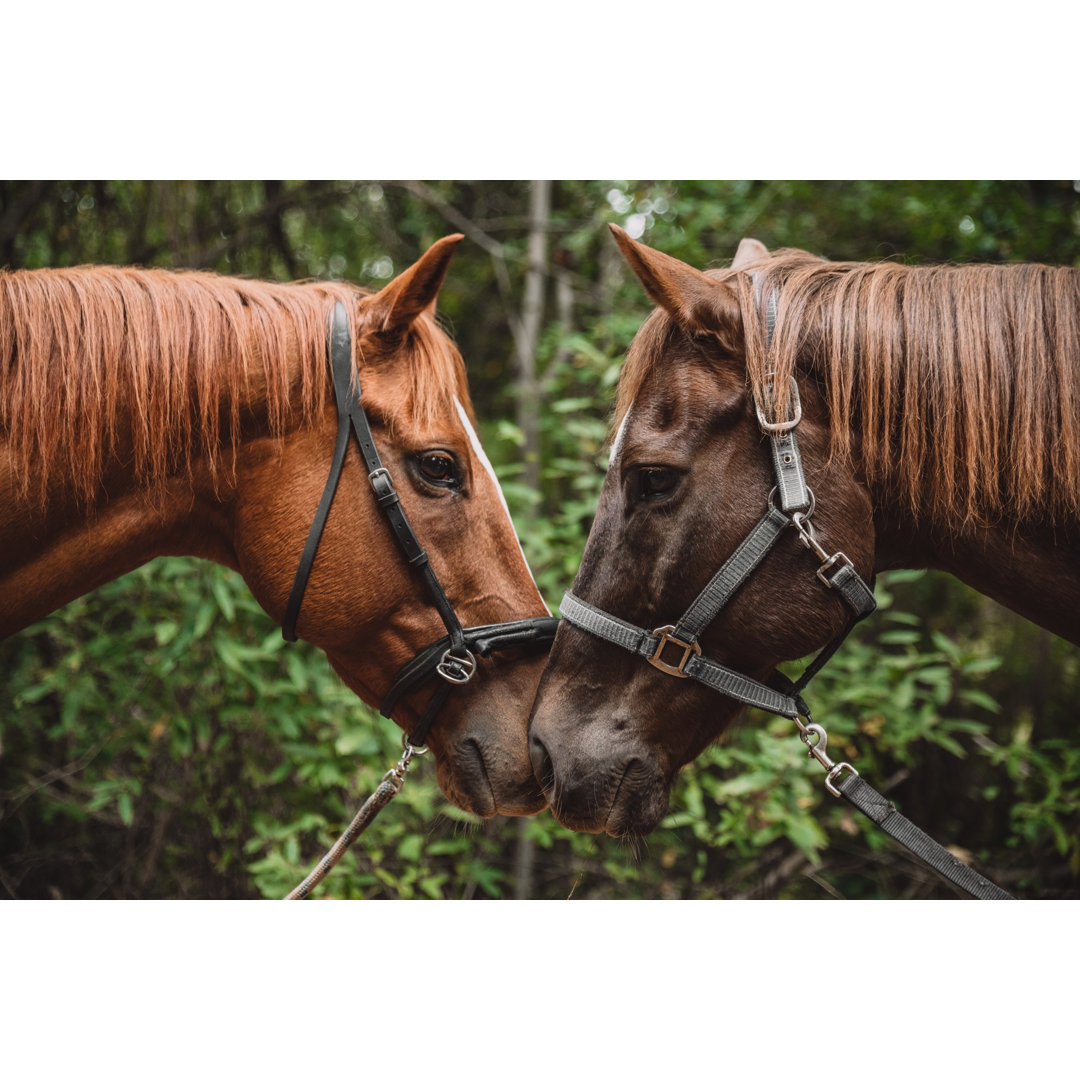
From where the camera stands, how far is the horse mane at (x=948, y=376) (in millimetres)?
1640

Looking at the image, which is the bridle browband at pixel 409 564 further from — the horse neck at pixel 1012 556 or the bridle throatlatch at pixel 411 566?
the horse neck at pixel 1012 556

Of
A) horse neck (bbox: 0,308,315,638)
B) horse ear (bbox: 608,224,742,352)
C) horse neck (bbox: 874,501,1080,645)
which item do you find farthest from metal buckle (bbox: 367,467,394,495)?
horse neck (bbox: 874,501,1080,645)

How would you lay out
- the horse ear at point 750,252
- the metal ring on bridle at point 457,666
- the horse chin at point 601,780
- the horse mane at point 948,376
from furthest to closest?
the horse ear at point 750,252 < the metal ring on bridle at point 457,666 < the horse chin at point 601,780 < the horse mane at point 948,376

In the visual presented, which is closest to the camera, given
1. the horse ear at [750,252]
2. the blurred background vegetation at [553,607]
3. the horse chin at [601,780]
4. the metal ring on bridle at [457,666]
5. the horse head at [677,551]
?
the horse head at [677,551]

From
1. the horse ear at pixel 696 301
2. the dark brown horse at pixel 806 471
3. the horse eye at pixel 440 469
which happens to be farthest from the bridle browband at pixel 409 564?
the horse ear at pixel 696 301

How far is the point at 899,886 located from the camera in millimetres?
4344

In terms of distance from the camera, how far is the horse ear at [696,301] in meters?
1.79

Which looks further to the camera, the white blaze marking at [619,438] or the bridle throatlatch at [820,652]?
the white blaze marking at [619,438]

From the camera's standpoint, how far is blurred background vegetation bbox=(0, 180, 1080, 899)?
337 cm

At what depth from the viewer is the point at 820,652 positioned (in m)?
1.89

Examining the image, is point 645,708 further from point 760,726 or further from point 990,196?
point 990,196

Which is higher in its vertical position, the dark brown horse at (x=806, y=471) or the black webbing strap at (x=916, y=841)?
the dark brown horse at (x=806, y=471)

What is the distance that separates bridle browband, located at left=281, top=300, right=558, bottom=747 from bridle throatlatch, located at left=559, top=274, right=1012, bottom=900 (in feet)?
0.84

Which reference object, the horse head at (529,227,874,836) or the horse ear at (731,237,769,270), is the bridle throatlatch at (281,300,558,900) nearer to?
the horse head at (529,227,874,836)
